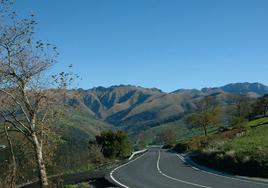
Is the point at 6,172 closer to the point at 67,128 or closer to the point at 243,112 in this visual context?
the point at 67,128

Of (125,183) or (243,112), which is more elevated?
(243,112)

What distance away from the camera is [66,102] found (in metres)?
24.4

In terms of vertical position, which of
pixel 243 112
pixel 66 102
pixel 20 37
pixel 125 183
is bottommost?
pixel 125 183

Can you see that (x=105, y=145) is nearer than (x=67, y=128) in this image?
No

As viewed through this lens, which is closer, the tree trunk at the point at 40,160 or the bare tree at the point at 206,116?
the tree trunk at the point at 40,160

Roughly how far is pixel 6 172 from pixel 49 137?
4.13 m

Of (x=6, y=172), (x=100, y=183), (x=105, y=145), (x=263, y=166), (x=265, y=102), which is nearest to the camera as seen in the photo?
(x=6, y=172)

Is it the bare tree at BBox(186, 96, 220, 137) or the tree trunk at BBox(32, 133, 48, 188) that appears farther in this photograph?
the bare tree at BBox(186, 96, 220, 137)

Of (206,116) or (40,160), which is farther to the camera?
(206,116)

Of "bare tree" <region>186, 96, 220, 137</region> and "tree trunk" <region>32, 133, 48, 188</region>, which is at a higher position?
"bare tree" <region>186, 96, 220, 137</region>

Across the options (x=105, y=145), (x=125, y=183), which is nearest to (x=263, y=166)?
(x=125, y=183)

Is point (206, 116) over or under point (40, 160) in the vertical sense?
over

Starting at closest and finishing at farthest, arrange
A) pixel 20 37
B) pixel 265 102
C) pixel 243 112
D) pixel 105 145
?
pixel 20 37 < pixel 105 145 < pixel 265 102 < pixel 243 112

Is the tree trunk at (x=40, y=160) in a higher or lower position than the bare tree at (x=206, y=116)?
lower
